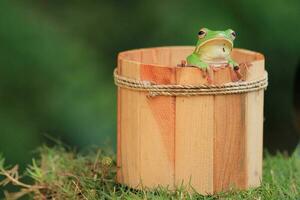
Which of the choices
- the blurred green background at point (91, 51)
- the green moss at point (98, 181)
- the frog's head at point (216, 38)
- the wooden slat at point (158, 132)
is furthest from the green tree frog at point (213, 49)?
the blurred green background at point (91, 51)

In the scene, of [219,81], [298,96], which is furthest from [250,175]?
[298,96]

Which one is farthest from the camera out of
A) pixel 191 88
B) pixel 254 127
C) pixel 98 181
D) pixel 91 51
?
pixel 91 51

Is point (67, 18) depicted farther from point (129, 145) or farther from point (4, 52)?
point (129, 145)

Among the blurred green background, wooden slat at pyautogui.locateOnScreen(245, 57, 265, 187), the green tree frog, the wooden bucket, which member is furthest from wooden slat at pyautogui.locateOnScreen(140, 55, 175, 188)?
the blurred green background

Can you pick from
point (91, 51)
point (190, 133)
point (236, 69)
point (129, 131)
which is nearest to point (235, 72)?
point (236, 69)

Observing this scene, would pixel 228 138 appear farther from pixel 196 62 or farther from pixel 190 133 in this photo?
pixel 196 62

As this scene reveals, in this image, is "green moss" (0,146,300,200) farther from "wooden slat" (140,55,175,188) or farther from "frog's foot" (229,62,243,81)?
"frog's foot" (229,62,243,81)
